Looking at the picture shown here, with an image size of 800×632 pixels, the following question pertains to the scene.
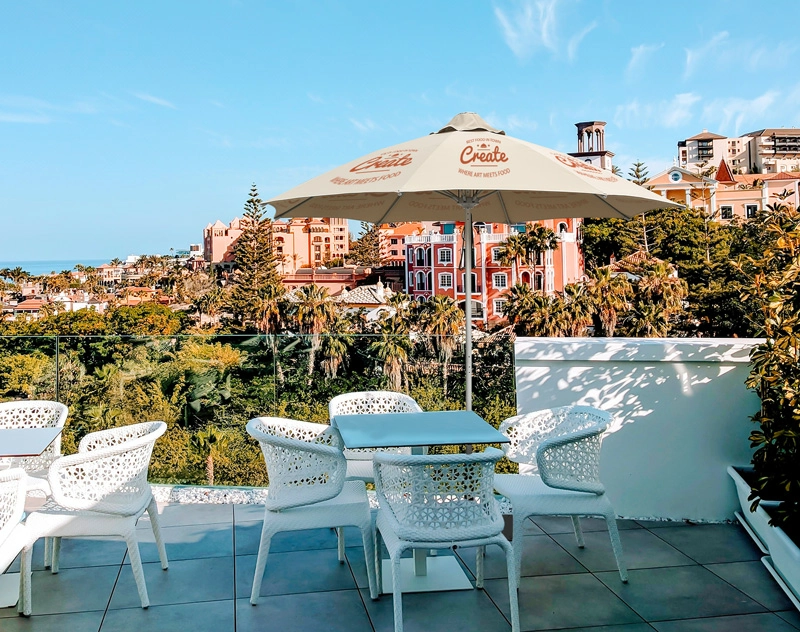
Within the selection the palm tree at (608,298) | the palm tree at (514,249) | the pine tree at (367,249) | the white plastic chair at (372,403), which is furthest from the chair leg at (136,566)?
the pine tree at (367,249)

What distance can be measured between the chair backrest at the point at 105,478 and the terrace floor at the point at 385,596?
0.39 metres

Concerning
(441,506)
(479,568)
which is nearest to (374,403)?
(479,568)

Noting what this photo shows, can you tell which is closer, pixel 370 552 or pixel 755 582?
pixel 370 552

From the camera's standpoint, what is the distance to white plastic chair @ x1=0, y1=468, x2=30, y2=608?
2424 millimetres

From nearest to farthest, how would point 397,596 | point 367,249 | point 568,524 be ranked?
point 397,596 < point 568,524 < point 367,249

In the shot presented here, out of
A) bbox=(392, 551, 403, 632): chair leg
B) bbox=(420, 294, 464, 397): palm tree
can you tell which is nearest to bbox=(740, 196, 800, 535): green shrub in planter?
bbox=(392, 551, 403, 632): chair leg

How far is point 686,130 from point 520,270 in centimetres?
5020

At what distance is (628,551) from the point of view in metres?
3.43

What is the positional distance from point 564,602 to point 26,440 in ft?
7.33

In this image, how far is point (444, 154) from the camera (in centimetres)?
300

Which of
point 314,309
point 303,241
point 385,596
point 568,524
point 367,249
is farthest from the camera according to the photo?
point 303,241

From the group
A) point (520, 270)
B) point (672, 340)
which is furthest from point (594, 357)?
point (520, 270)

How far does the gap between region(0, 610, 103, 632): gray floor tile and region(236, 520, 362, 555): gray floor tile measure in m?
0.78

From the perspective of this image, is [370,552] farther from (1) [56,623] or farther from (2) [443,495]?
(1) [56,623]
